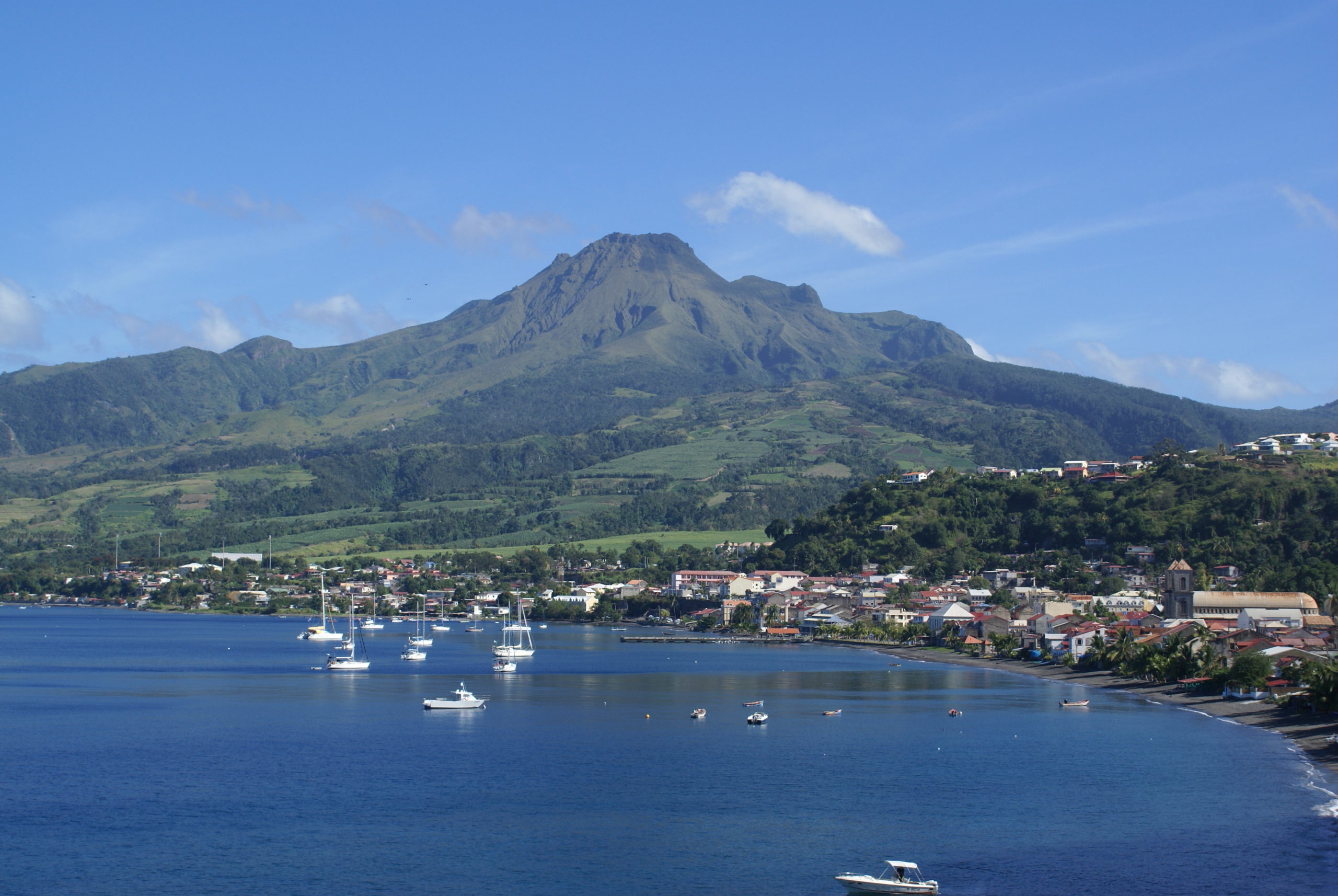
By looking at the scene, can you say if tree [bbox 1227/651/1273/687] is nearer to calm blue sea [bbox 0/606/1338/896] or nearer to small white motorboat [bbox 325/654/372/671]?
Answer: calm blue sea [bbox 0/606/1338/896]

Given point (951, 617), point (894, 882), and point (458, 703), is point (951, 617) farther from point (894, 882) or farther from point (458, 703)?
point (894, 882)

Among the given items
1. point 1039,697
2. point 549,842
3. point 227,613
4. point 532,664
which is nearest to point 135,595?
point 227,613

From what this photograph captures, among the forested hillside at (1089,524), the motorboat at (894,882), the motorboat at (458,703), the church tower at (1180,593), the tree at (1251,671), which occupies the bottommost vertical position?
the motorboat at (894,882)

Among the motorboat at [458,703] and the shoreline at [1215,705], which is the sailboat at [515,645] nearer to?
the motorboat at [458,703]

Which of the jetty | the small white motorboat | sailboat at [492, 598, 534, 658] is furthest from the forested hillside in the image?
the small white motorboat

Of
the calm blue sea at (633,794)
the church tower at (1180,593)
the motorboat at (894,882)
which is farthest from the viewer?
the church tower at (1180,593)

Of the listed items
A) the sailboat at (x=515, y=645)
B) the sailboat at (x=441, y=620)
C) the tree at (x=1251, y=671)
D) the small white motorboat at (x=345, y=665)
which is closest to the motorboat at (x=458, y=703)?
the small white motorboat at (x=345, y=665)
